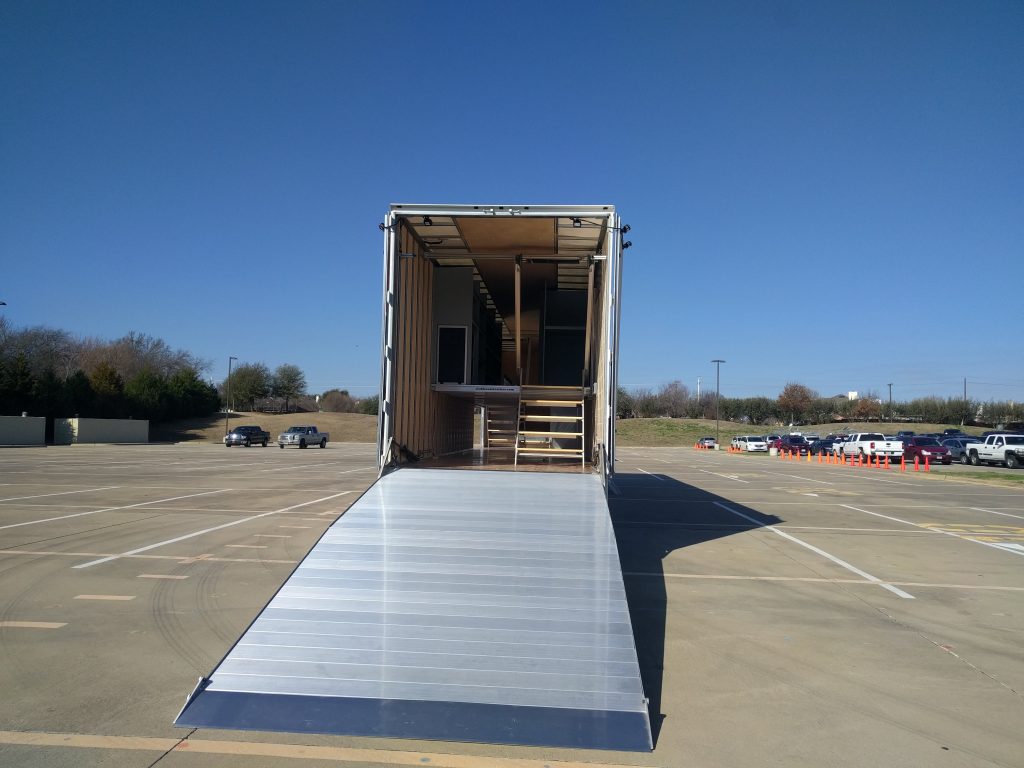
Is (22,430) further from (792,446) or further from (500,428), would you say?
(792,446)

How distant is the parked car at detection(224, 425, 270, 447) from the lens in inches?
1858

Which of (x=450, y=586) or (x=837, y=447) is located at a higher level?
(x=450, y=586)

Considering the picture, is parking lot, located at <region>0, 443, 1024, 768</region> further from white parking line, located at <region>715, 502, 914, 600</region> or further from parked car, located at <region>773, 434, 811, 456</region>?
parked car, located at <region>773, 434, 811, 456</region>

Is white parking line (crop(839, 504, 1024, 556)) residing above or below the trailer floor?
below

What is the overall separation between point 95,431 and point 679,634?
52961 mm

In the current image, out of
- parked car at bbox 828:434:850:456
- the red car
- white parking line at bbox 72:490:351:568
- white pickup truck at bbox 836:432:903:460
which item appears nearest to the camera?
white parking line at bbox 72:490:351:568

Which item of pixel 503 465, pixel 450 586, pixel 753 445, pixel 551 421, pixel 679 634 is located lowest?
pixel 753 445

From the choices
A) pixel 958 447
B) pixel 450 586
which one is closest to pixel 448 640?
pixel 450 586

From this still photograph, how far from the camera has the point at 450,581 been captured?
5.45m

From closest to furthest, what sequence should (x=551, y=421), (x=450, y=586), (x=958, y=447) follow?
(x=450, y=586), (x=551, y=421), (x=958, y=447)

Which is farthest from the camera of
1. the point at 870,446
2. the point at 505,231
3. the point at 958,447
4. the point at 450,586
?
the point at 958,447

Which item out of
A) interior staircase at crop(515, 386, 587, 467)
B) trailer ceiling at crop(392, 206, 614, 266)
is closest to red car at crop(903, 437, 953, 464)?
interior staircase at crop(515, 386, 587, 467)

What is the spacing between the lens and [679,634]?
6230mm

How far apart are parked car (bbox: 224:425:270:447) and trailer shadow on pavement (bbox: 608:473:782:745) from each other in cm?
3304
